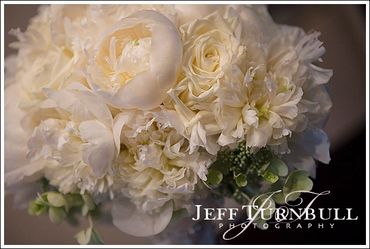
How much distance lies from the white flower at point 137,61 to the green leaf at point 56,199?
19 centimetres

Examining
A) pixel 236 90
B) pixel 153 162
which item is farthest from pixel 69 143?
pixel 236 90

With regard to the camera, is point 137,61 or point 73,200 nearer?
point 137,61

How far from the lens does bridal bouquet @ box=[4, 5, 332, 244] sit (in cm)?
53

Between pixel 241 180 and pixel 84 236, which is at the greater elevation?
pixel 241 180

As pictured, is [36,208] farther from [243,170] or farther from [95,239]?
[243,170]

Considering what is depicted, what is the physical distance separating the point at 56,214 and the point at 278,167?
0.31m

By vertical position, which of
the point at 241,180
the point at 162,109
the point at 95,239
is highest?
the point at 162,109

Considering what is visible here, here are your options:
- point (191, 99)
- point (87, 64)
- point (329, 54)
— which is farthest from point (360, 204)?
point (87, 64)

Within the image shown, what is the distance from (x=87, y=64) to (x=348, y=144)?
1.27ft

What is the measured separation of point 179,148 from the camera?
0.54m

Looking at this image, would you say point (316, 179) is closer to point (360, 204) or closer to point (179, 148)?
point (360, 204)

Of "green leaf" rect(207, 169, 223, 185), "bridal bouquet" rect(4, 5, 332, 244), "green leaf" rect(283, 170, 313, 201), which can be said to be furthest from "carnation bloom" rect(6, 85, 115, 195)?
"green leaf" rect(283, 170, 313, 201)

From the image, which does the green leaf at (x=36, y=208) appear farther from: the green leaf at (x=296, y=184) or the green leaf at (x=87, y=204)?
the green leaf at (x=296, y=184)

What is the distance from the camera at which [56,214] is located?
2.15ft
